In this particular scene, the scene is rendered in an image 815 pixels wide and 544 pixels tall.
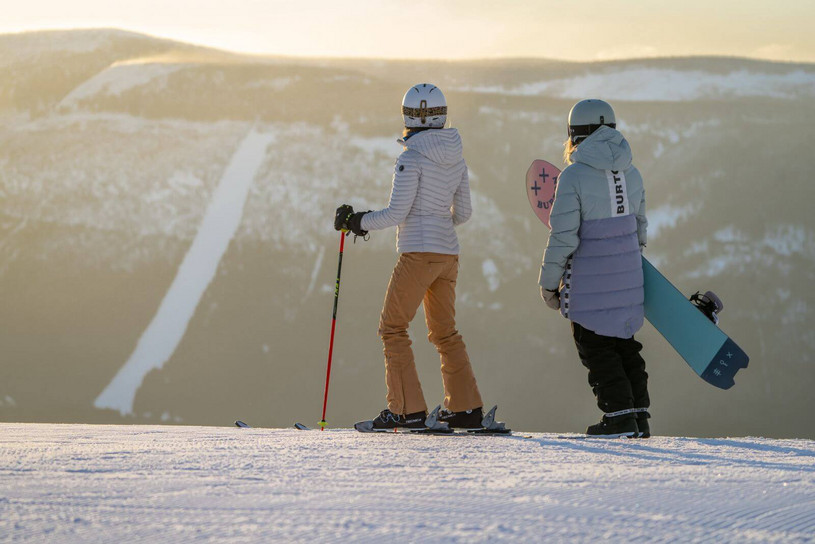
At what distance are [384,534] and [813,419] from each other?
2382 centimetres

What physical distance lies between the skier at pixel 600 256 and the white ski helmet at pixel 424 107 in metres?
0.69

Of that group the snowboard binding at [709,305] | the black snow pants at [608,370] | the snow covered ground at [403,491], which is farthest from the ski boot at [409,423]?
the snowboard binding at [709,305]

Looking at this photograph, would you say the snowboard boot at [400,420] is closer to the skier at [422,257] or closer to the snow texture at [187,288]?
the skier at [422,257]

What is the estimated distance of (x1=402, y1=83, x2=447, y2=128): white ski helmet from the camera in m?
5.77

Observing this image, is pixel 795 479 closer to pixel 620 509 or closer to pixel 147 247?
pixel 620 509

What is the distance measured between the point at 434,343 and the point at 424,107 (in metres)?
1.21

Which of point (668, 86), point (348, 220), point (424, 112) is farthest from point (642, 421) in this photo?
point (668, 86)

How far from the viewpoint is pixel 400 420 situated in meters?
5.84

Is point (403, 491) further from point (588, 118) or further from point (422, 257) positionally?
point (588, 118)

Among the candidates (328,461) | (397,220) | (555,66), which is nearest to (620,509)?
(328,461)

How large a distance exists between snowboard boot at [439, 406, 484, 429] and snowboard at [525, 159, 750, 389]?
1016mm

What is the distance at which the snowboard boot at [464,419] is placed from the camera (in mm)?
5844

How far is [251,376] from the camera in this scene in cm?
2341

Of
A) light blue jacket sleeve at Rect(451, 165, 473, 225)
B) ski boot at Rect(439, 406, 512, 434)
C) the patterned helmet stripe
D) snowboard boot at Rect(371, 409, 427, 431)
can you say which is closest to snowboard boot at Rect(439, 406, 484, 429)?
ski boot at Rect(439, 406, 512, 434)
